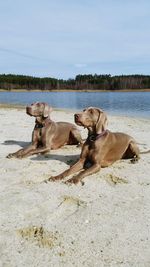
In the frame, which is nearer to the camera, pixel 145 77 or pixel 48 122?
pixel 48 122

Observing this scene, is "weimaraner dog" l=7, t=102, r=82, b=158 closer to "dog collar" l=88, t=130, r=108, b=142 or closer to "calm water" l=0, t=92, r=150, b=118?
"dog collar" l=88, t=130, r=108, b=142

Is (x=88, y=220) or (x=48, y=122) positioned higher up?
(x=48, y=122)

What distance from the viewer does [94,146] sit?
758 centimetres

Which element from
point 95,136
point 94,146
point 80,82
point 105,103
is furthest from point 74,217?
point 80,82

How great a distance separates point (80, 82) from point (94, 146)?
12176cm

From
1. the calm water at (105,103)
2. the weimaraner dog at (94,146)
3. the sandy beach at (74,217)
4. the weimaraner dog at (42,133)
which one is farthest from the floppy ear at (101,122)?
the calm water at (105,103)

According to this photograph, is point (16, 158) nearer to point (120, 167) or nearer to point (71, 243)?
point (120, 167)

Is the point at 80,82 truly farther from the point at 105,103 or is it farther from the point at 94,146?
the point at 94,146

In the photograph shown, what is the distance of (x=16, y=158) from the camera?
8.87m

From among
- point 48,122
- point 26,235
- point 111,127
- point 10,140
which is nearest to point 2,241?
point 26,235

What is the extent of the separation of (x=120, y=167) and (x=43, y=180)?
1895 mm

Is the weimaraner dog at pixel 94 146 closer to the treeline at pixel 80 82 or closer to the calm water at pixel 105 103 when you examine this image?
the calm water at pixel 105 103

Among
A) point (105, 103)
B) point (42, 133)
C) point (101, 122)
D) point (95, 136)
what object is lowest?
point (105, 103)

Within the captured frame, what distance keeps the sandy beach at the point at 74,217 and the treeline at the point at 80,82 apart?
10720 centimetres
